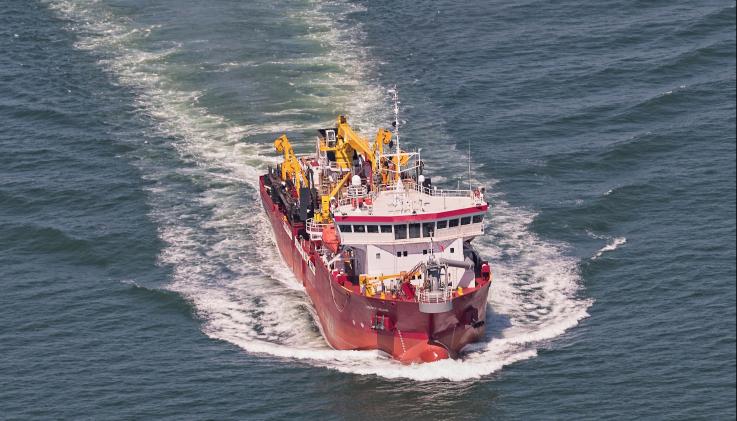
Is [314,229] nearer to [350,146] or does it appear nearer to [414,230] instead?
[350,146]

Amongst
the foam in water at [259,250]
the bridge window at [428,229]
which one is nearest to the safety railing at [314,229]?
the foam in water at [259,250]

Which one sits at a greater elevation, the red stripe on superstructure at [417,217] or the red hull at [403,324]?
the red stripe on superstructure at [417,217]

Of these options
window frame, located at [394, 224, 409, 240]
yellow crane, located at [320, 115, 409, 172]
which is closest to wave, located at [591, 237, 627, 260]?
yellow crane, located at [320, 115, 409, 172]

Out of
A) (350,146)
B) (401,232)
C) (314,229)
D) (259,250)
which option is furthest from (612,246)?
(259,250)

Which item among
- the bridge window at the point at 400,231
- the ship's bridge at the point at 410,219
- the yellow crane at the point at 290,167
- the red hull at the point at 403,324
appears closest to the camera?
the red hull at the point at 403,324

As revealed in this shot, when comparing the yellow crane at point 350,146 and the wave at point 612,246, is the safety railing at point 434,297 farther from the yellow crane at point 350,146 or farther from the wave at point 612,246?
the wave at point 612,246

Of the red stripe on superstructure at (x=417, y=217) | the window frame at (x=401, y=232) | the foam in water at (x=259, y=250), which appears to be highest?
the red stripe on superstructure at (x=417, y=217)

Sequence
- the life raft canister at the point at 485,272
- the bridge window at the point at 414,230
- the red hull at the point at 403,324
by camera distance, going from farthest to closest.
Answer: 1. the life raft canister at the point at 485,272
2. the bridge window at the point at 414,230
3. the red hull at the point at 403,324
